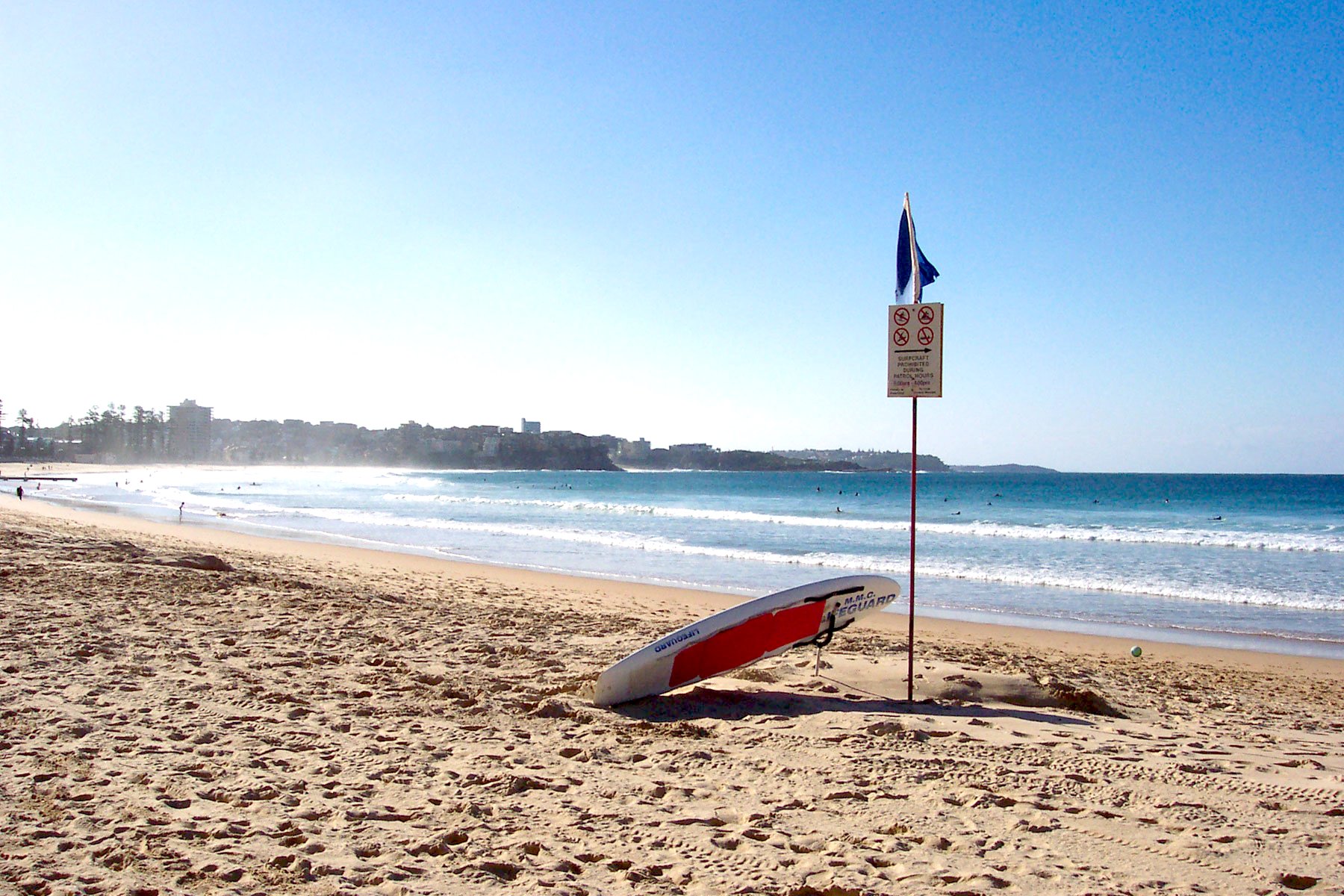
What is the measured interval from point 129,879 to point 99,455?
16200cm

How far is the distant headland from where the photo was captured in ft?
480

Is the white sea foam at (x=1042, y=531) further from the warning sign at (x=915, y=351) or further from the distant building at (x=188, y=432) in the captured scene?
the distant building at (x=188, y=432)

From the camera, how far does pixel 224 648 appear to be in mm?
7051

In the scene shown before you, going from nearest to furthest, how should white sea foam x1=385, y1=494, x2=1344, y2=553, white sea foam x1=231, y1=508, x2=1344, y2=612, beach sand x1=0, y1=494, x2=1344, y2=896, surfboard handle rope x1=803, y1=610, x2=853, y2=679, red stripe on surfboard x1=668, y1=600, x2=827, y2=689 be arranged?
beach sand x1=0, y1=494, x2=1344, y2=896
red stripe on surfboard x1=668, y1=600, x2=827, y2=689
surfboard handle rope x1=803, y1=610, x2=853, y2=679
white sea foam x1=231, y1=508, x2=1344, y2=612
white sea foam x1=385, y1=494, x2=1344, y2=553

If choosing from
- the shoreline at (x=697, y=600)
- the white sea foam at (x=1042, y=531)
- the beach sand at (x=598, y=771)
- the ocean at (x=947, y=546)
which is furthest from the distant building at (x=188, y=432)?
the beach sand at (x=598, y=771)

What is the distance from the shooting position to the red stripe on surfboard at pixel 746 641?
6.18m

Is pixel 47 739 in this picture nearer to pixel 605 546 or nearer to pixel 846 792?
pixel 846 792

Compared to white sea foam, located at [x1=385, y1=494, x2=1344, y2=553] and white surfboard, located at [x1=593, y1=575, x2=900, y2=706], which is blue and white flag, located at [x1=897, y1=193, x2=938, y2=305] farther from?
white sea foam, located at [x1=385, y1=494, x2=1344, y2=553]

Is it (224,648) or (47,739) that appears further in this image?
(224,648)

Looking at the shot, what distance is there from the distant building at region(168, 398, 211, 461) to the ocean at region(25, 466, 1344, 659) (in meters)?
110

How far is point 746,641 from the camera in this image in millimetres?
6398

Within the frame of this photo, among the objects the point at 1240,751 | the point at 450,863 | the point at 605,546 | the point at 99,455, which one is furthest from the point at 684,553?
the point at 99,455

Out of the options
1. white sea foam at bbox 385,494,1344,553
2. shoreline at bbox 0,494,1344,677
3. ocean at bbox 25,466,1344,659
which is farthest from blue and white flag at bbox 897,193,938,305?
white sea foam at bbox 385,494,1344,553

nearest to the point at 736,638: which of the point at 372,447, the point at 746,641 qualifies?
the point at 746,641
